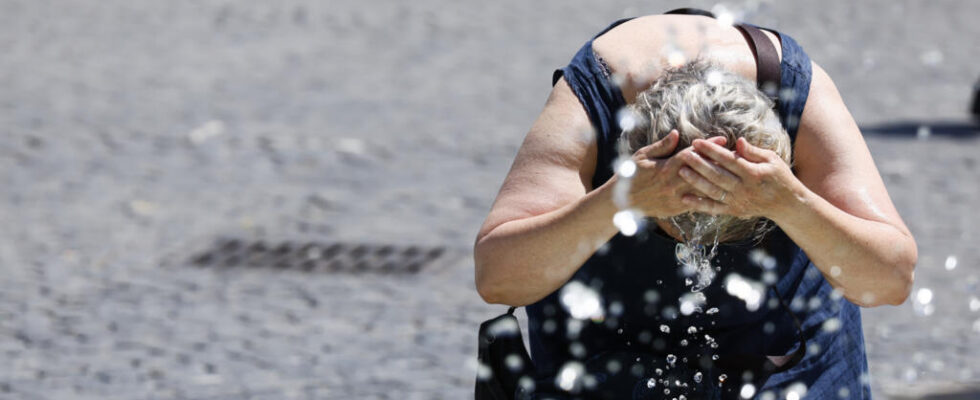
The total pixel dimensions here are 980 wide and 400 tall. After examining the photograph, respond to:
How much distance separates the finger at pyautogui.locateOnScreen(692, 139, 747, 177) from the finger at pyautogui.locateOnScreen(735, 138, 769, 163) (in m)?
0.02

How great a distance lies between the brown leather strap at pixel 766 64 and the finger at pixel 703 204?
0.36 meters

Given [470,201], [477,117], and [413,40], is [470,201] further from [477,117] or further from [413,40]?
[413,40]

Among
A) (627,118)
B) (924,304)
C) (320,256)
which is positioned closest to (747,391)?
(627,118)

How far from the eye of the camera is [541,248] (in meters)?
2.44

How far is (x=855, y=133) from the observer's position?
2.60m

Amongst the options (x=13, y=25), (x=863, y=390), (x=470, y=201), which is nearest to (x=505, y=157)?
(x=470, y=201)

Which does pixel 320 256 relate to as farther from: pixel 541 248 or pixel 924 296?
pixel 541 248

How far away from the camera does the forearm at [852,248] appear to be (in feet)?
7.68

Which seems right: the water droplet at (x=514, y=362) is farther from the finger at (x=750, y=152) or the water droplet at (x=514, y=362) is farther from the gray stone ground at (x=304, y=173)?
the gray stone ground at (x=304, y=173)

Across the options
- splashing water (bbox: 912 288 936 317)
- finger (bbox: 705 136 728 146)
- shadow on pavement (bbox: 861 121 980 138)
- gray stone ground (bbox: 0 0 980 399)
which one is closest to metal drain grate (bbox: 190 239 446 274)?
gray stone ground (bbox: 0 0 980 399)

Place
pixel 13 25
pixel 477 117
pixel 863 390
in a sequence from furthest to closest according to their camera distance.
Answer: pixel 13 25, pixel 477 117, pixel 863 390

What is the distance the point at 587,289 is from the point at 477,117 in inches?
212

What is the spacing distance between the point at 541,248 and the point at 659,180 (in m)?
0.27

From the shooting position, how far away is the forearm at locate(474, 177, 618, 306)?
238cm
